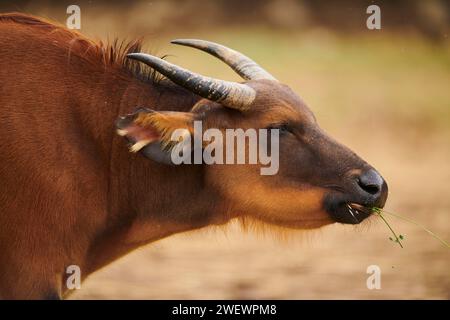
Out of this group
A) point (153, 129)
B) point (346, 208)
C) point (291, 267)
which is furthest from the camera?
point (291, 267)

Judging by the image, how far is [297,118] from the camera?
271 inches

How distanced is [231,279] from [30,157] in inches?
211

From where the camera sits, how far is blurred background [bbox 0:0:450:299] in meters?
11.2

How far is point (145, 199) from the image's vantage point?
6996mm

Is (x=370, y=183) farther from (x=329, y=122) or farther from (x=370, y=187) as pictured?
(x=329, y=122)

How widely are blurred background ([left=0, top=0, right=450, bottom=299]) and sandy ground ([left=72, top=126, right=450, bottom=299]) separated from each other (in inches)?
0.7

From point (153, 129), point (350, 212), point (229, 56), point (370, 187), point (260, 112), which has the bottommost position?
point (350, 212)

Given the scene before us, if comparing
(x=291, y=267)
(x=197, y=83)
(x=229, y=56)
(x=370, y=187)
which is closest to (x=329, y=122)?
(x=291, y=267)

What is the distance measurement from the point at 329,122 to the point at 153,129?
554 inches

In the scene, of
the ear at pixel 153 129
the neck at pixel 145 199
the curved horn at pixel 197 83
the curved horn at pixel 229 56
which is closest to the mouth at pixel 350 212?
the neck at pixel 145 199

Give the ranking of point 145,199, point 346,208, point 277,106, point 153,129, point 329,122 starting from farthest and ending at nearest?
point 329,122, point 145,199, point 277,106, point 346,208, point 153,129

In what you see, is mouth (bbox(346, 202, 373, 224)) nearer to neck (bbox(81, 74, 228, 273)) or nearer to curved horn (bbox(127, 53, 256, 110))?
neck (bbox(81, 74, 228, 273))
